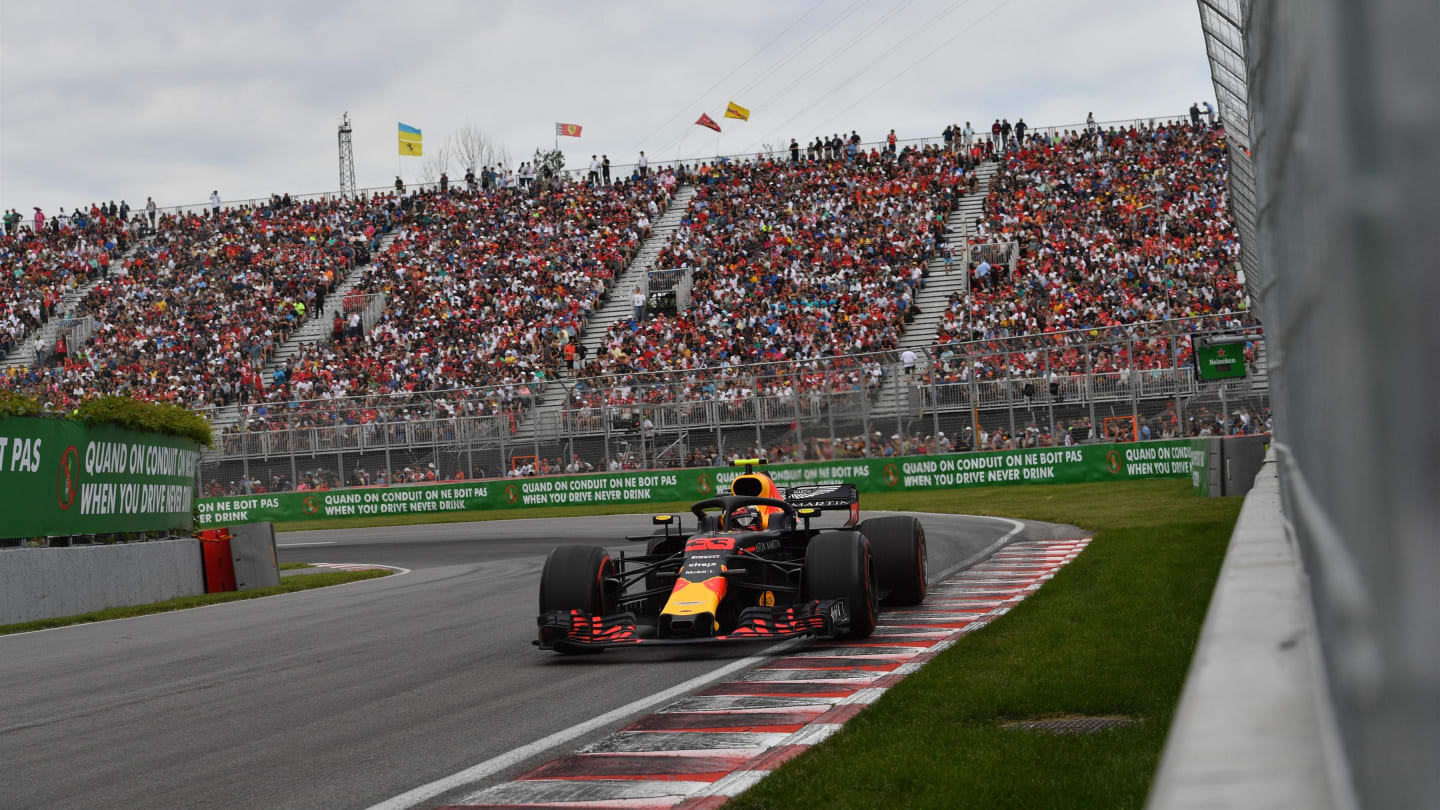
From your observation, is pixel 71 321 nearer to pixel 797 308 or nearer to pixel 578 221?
pixel 578 221

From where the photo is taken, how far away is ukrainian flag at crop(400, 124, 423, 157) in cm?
5606

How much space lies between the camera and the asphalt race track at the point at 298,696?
5.95 meters

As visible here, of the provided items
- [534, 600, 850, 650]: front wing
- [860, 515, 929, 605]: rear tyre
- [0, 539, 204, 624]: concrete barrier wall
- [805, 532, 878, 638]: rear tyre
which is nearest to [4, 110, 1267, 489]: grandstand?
[0, 539, 204, 624]: concrete barrier wall

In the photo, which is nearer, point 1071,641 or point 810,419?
point 1071,641

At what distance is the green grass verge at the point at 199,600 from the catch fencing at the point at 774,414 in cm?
1213

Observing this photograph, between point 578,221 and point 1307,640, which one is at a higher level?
point 578,221

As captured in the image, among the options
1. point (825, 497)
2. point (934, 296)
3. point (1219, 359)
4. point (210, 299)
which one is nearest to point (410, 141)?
point (210, 299)

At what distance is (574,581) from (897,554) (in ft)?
9.01

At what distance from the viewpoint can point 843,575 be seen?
931 cm

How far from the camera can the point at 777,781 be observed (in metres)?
5.28

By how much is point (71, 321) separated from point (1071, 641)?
152 ft

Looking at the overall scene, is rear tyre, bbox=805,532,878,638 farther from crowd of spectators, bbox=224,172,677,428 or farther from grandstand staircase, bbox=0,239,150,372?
grandstand staircase, bbox=0,239,150,372

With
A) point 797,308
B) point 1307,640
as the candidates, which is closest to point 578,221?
point 797,308

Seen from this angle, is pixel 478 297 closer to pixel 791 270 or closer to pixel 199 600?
pixel 791 270
